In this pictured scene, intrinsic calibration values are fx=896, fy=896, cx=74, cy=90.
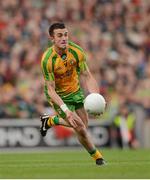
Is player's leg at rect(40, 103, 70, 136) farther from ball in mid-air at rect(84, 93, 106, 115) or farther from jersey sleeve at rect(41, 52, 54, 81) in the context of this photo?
ball in mid-air at rect(84, 93, 106, 115)

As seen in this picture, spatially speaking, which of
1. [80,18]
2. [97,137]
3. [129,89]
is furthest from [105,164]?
[80,18]

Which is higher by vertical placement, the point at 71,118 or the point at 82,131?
the point at 71,118

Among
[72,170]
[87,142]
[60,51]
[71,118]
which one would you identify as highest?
[60,51]

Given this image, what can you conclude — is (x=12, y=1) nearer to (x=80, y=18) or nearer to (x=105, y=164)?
(x=80, y=18)

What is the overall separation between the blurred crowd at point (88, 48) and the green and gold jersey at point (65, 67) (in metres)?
8.34

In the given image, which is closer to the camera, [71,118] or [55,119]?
[71,118]

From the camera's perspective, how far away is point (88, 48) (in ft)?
82.2

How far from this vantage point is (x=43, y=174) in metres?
12.3

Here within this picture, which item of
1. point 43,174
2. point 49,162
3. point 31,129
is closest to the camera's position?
point 43,174

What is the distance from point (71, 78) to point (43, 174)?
2471 millimetres

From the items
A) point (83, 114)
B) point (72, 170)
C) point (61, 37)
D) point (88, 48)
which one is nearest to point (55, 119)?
point (83, 114)

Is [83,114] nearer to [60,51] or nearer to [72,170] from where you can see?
[60,51]

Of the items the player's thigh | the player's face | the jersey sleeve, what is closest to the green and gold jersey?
the jersey sleeve

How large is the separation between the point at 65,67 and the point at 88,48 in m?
11.0
